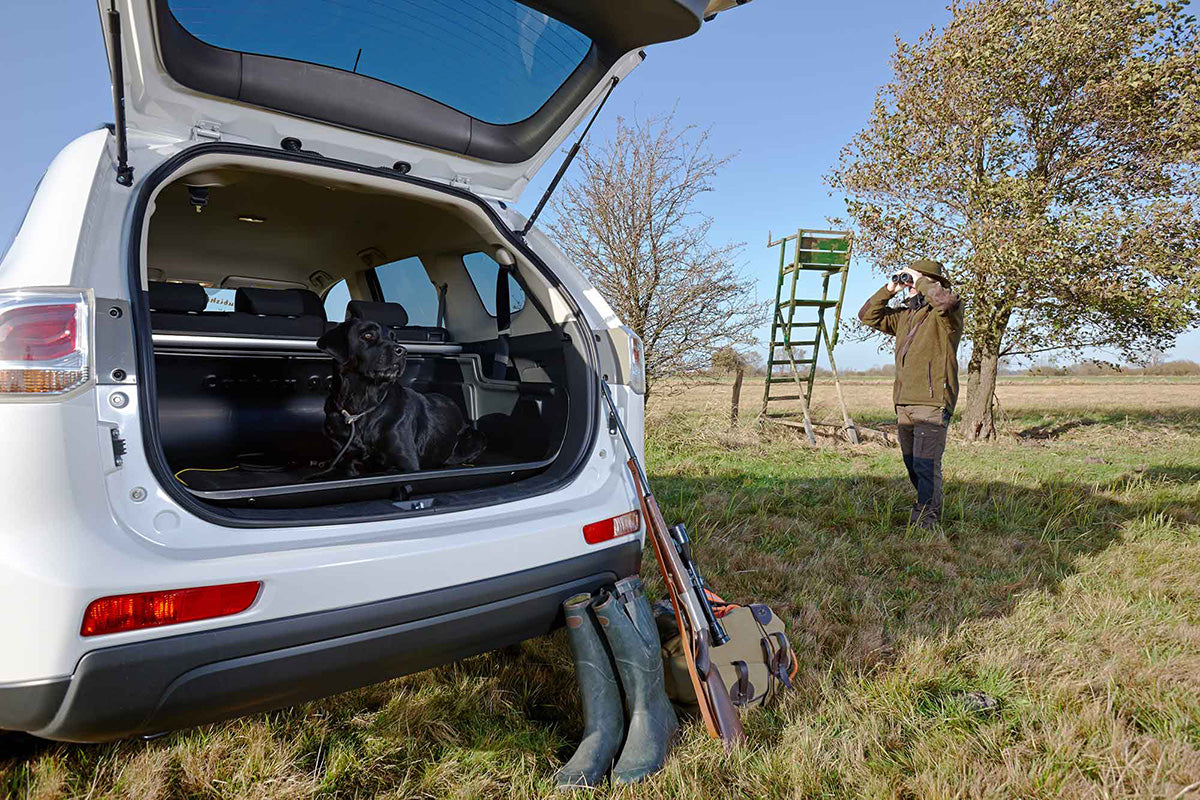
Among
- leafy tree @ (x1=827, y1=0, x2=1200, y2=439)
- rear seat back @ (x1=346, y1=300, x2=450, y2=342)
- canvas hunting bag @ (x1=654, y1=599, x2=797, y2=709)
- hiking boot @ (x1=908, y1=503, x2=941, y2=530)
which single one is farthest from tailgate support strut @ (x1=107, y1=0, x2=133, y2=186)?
leafy tree @ (x1=827, y1=0, x2=1200, y2=439)

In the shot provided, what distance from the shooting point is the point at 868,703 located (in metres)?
2.31

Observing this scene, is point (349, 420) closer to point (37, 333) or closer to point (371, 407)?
point (371, 407)

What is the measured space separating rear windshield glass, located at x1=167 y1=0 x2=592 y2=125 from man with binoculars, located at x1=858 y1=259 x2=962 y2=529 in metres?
3.23

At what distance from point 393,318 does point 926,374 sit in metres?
3.52

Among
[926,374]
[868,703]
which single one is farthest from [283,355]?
[926,374]

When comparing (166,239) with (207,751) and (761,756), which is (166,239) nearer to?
(207,751)

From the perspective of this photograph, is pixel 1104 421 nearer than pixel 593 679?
No

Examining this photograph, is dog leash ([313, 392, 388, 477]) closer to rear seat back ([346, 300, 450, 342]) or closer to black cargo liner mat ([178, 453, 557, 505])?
black cargo liner mat ([178, 453, 557, 505])

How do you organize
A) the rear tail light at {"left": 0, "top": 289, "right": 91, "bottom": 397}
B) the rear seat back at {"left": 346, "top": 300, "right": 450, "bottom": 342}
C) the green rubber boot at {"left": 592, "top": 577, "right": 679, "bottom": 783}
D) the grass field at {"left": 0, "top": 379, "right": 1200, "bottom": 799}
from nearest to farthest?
the rear tail light at {"left": 0, "top": 289, "right": 91, "bottom": 397}, the grass field at {"left": 0, "top": 379, "right": 1200, "bottom": 799}, the green rubber boot at {"left": 592, "top": 577, "right": 679, "bottom": 783}, the rear seat back at {"left": 346, "top": 300, "right": 450, "bottom": 342}

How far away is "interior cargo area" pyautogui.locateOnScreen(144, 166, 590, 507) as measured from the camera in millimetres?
2830

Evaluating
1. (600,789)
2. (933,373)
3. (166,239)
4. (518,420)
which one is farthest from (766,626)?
(166,239)

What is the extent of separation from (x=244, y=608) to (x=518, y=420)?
1.90 metres

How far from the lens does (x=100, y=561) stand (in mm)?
1417

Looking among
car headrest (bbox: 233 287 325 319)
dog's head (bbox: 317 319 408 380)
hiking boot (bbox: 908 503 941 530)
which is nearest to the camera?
dog's head (bbox: 317 319 408 380)
